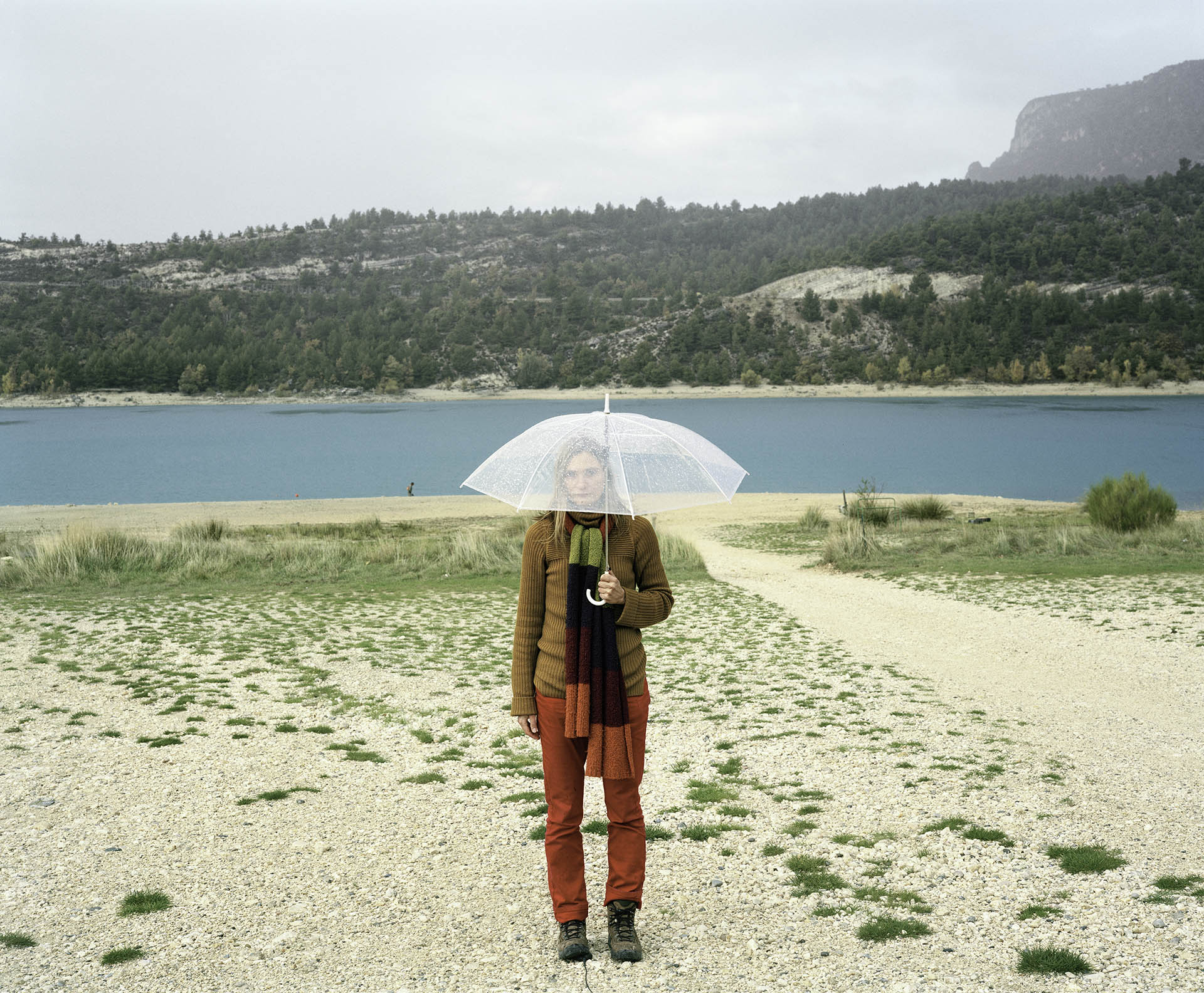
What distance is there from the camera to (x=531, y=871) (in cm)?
388

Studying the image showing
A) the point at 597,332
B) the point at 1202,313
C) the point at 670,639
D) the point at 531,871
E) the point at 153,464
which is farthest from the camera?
the point at 597,332

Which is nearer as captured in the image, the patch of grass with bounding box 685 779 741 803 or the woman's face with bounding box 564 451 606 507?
the woman's face with bounding box 564 451 606 507

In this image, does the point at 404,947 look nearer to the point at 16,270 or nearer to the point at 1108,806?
the point at 1108,806

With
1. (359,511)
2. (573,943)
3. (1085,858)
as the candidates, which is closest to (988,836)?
(1085,858)

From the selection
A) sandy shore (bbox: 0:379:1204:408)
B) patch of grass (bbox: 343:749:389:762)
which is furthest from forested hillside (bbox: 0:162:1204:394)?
patch of grass (bbox: 343:749:389:762)

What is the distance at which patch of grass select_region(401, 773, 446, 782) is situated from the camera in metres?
5.10

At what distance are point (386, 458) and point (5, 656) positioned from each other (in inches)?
1766

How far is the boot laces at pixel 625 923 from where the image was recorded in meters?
3.07

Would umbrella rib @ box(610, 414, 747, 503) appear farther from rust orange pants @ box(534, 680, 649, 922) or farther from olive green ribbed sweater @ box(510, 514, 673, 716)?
rust orange pants @ box(534, 680, 649, 922)

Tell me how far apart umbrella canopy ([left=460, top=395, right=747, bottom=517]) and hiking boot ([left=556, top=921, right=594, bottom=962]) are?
4.72 ft

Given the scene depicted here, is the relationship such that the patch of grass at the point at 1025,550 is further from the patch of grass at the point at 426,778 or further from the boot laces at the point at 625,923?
the boot laces at the point at 625,923

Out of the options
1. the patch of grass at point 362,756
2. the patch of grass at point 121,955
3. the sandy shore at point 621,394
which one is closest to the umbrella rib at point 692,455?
the patch of grass at point 121,955

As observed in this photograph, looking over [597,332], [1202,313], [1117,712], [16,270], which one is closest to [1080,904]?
[1117,712]

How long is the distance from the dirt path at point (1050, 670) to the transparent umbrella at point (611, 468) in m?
3.18
